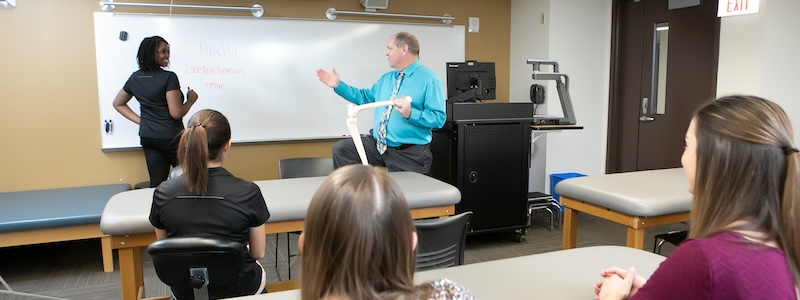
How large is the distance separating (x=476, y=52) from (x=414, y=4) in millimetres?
736

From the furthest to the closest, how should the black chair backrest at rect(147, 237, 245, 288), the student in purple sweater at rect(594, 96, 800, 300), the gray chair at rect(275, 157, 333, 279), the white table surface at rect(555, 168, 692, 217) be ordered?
the gray chair at rect(275, 157, 333, 279) → the white table surface at rect(555, 168, 692, 217) → the black chair backrest at rect(147, 237, 245, 288) → the student in purple sweater at rect(594, 96, 800, 300)

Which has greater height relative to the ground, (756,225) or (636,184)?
(756,225)

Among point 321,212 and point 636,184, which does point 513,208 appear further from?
point 321,212

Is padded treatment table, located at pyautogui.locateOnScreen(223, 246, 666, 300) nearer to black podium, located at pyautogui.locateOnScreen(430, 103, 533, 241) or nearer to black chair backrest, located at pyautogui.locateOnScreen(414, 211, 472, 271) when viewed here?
black chair backrest, located at pyautogui.locateOnScreen(414, 211, 472, 271)

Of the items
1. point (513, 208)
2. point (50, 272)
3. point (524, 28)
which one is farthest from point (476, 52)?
point (50, 272)

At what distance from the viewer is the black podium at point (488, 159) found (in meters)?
3.55

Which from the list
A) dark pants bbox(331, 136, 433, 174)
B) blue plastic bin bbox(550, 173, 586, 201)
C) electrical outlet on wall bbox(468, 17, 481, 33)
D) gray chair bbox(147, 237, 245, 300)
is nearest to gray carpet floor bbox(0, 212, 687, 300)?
blue plastic bin bbox(550, 173, 586, 201)

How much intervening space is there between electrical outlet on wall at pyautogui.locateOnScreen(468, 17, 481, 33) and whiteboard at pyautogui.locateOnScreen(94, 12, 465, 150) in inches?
12.0

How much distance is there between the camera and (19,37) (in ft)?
12.2

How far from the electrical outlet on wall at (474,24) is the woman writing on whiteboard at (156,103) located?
2.50 m

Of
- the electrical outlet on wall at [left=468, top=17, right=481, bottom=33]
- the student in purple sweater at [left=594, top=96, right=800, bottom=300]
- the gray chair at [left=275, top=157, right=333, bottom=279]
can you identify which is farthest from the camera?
the electrical outlet on wall at [left=468, top=17, right=481, bottom=33]

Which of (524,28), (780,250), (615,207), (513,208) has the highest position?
(524,28)

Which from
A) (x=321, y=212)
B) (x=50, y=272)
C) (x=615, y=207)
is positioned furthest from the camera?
(x=50, y=272)

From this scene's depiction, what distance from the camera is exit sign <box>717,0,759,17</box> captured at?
3.54 m
